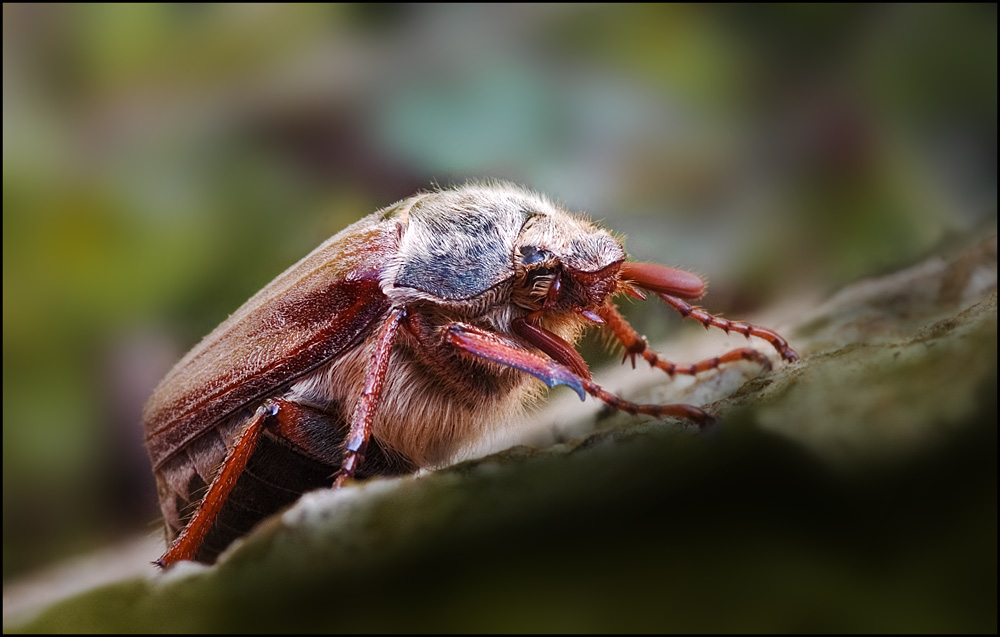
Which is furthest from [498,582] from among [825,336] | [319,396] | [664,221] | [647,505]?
[664,221]

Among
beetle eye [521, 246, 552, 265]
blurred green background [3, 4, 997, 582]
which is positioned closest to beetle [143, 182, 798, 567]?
beetle eye [521, 246, 552, 265]

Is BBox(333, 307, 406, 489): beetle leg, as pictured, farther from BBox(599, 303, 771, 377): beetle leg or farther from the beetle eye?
BBox(599, 303, 771, 377): beetle leg

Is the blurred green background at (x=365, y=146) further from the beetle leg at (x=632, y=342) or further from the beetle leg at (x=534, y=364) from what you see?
the beetle leg at (x=534, y=364)

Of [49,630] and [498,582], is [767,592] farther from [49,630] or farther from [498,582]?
[49,630]

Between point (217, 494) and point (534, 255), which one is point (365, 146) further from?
point (217, 494)

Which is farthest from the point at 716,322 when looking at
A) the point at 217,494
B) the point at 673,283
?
the point at 217,494

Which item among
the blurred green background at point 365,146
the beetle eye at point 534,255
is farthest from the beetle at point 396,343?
the blurred green background at point 365,146
